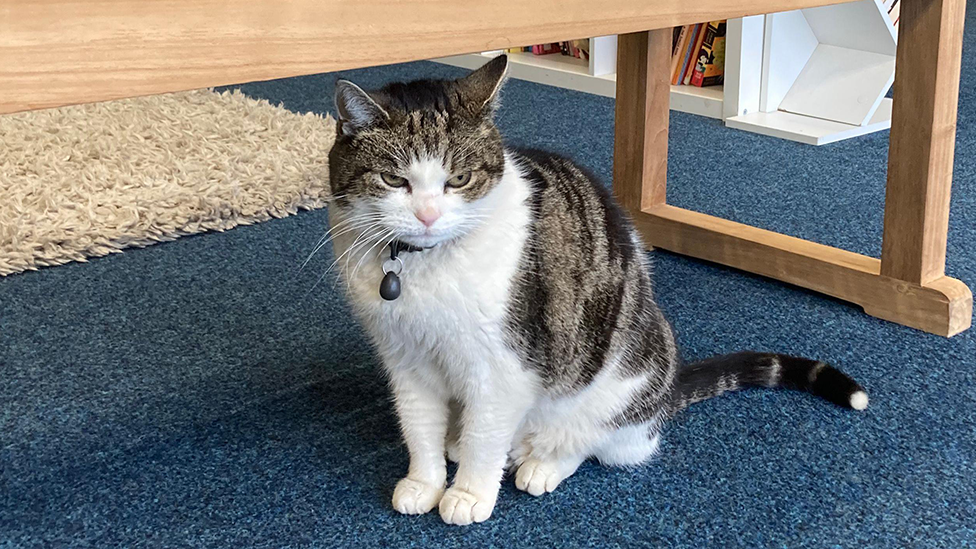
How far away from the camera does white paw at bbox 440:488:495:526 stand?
42.0 inches

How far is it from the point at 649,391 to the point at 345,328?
0.63 m

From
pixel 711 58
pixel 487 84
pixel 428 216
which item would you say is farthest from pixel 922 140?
pixel 711 58

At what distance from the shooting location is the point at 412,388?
1.12 meters

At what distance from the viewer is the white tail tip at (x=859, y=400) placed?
4.18ft

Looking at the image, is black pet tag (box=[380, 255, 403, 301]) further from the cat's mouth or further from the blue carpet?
the blue carpet

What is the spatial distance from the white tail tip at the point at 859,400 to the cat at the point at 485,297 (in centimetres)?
26

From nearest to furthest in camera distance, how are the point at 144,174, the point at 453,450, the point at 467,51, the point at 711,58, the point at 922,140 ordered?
1. the point at 467,51
2. the point at 453,450
3. the point at 922,140
4. the point at 144,174
5. the point at 711,58

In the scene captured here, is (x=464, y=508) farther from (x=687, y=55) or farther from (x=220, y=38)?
(x=687, y=55)

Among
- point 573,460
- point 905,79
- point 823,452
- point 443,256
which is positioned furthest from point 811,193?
point 443,256

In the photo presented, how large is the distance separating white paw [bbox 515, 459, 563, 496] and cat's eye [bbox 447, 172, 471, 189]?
40cm

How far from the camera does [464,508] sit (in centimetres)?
107

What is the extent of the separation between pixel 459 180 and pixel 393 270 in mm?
132

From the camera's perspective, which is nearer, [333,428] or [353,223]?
[353,223]

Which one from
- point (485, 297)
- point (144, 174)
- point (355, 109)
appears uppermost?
point (355, 109)
